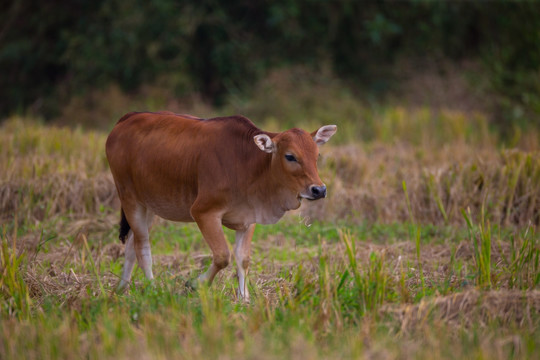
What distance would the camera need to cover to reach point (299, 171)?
5066 mm

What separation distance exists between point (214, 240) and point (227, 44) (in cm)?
1194

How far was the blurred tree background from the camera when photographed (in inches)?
631

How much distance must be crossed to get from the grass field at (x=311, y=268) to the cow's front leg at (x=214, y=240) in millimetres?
188

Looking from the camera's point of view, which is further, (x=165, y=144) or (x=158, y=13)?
(x=158, y=13)

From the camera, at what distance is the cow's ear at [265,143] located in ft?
16.5

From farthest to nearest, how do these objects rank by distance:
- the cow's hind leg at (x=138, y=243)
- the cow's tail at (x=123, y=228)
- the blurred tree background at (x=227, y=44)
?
the blurred tree background at (x=227, y=44) < the cow's tail at (x=123, y=228) < the cow's hind leg at (x=138, y=243)

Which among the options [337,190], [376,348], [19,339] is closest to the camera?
[376,348]

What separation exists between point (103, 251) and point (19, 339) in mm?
2395

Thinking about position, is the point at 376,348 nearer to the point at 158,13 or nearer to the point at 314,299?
the point at 314,299

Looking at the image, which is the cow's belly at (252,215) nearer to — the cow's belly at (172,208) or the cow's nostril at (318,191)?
the cow's belly at (172,208)

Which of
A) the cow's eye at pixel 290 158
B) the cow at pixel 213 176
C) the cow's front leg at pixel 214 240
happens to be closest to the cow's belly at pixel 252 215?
A: the cow at pixel 213 176

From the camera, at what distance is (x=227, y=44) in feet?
54.2

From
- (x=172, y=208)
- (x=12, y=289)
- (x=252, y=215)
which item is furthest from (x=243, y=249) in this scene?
(x=12, y=289)

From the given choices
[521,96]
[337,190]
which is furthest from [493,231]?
[521,96]
